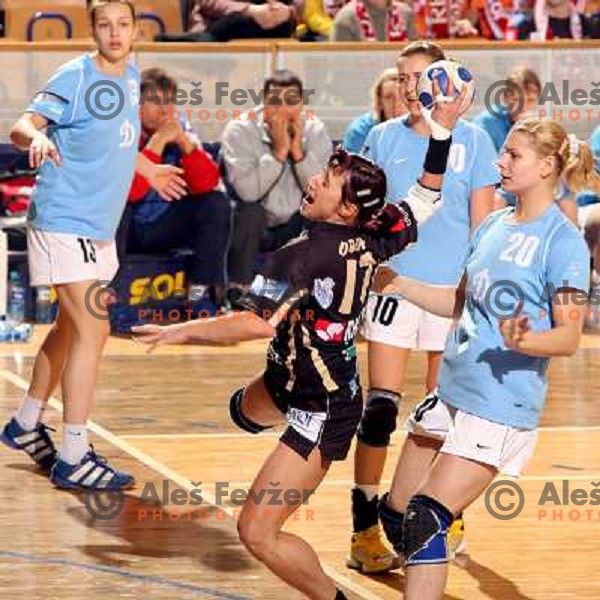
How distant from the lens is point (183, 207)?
15539mm

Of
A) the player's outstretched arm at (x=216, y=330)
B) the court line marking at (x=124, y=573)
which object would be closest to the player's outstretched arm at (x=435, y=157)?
the player's outstretched arm at (x=216, y=330)

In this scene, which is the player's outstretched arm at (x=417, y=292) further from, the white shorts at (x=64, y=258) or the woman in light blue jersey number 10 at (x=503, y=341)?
the white shorts at (x=64, y=258)

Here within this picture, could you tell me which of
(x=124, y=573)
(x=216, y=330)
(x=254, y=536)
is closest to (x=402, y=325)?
(x=124, y=573)

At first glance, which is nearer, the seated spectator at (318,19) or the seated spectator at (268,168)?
the seated spectator at (268,168)

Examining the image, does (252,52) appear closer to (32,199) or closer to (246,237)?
(246,237)

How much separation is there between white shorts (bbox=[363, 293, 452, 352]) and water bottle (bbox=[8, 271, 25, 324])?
279 inches

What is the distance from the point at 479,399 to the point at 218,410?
5343mm

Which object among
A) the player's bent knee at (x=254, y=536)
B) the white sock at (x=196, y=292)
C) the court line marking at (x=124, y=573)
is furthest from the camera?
the white sock at (x=196, y=292)

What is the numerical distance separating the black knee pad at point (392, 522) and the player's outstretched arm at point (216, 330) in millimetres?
1368

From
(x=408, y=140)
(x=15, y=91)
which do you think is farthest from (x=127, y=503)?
(x=15, y=91)

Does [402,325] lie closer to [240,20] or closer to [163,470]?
[163,470]

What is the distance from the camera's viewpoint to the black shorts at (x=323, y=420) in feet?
24.4

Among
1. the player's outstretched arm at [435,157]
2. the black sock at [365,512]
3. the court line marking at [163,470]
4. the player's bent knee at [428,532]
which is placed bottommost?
the court line marking at [163,470]

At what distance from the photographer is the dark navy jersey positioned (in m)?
7.35
